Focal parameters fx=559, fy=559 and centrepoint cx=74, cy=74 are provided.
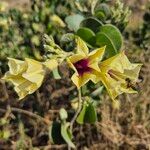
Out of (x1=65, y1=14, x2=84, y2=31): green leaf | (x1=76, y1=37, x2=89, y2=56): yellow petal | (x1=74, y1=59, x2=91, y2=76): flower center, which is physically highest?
(x1=65, y1=14, x2=84, y2=31): green leaf

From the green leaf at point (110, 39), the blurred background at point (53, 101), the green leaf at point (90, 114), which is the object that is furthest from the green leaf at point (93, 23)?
the blurred background at point (53, 101)

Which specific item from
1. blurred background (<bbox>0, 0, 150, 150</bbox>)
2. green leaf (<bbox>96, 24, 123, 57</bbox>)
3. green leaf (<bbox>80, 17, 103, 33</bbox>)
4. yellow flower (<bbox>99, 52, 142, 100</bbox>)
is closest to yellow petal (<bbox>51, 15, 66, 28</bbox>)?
blurred background (<bbox>0, 0, 150, 150</bbox>)

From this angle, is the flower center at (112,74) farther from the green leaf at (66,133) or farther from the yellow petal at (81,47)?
the green leaf at (66,133)

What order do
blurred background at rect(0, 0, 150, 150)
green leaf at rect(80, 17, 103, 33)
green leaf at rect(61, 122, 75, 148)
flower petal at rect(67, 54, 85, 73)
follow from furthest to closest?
blurred background at rect(0, 0, 150, 150)
green leaf at rect(61, 122, 75, 148)
green leaf at rect(80, 17, 103, 33)
flower petal at rect(67, 54, 85, 73)

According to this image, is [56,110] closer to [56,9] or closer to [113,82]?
[56,9]

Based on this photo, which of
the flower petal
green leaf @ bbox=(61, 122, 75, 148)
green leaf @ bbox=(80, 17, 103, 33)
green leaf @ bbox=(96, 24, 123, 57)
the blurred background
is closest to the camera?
the flower petal

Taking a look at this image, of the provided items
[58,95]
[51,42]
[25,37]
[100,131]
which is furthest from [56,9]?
[51,42]

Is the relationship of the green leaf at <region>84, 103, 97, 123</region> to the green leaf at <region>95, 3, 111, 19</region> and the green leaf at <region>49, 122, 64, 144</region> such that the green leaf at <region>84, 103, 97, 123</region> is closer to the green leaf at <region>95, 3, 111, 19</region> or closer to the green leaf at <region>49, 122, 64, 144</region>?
the green leaf at <region>49, 122, 64, 144</region>
